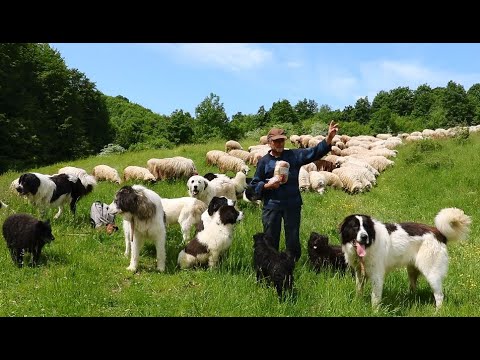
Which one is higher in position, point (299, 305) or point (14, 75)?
point (14, 75)

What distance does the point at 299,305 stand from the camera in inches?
231

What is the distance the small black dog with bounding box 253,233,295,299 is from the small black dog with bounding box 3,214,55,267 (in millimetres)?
3918

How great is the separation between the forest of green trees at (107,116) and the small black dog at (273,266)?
2947 centimetres

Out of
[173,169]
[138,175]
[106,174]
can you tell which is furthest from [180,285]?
[106,174]

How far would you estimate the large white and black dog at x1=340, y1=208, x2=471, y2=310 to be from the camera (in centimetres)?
601

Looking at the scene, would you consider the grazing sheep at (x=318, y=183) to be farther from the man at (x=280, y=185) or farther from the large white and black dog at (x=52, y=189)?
the man at (x=280, y=185)

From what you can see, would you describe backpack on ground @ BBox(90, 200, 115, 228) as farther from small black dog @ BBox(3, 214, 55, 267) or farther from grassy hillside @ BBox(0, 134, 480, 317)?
small black dog @ BBox(3, 214, 55, 267)

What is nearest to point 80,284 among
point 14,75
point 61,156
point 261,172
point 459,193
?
point 261,172

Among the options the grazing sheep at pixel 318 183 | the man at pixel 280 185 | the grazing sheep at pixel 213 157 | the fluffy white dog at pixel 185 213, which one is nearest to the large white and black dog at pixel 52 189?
the fluffy white dog at pixel 185 213

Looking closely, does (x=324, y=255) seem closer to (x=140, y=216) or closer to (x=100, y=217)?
(x=140, y=216)

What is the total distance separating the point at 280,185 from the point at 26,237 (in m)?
4.62

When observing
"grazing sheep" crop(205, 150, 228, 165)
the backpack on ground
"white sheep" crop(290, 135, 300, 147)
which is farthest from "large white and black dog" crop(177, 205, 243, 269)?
"white sheep" crop(290, 135, 300, 147)

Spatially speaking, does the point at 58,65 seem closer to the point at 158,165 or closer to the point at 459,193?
the point at 158,165
